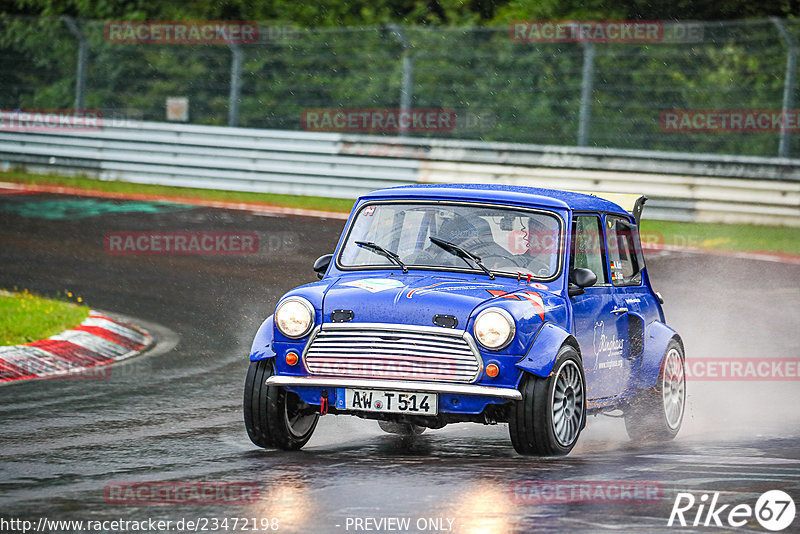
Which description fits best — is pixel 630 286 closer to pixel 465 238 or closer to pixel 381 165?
pixel 465 238

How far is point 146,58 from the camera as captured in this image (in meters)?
26.3

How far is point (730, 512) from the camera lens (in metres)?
6.30

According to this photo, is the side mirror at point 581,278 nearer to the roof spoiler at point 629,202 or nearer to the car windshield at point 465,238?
the car windshield at point 465,238

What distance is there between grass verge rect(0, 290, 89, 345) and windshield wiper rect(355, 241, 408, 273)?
4.04 m

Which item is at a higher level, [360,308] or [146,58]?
[146,58]

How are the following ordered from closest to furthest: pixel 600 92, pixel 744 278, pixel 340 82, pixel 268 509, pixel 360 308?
pixel 268 509 → pixel 360 308 → pixel 744 278 → pixel 600 92 → pixel 340 82

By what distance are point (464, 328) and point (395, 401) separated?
1.77 ft

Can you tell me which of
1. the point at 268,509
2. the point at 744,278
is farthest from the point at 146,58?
the point at 268,509

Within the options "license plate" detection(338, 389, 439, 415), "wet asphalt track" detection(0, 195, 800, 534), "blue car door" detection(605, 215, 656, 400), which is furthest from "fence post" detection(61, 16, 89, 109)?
"license plate" detection(338, 389, 439, 415)

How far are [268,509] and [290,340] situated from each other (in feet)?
6.18

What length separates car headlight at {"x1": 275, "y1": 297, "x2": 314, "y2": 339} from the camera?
308 inches

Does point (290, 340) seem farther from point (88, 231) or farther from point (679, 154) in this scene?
point (679, 154)

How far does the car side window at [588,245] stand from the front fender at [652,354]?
63cm

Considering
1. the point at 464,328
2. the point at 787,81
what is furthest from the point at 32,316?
the point at 787,81
